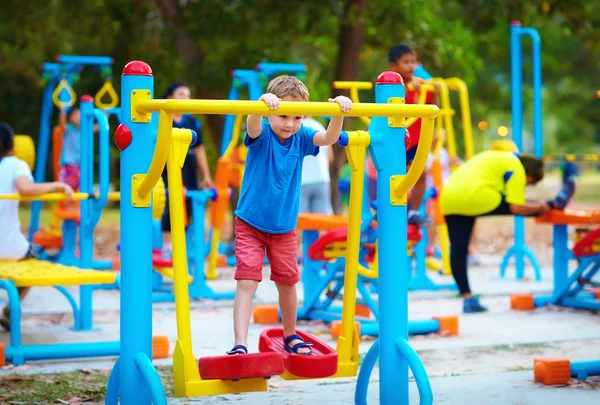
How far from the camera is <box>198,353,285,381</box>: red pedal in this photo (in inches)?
138

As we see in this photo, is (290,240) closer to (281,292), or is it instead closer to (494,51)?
(281,292)

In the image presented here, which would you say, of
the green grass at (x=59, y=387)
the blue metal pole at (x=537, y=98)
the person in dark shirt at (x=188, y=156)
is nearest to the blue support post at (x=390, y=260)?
the green grass at (x=59, y=387)

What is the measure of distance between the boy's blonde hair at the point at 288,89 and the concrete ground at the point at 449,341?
140 centimetres

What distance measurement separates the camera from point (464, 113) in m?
8.91

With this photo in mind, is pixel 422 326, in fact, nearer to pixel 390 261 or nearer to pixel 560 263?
pixel 560 263

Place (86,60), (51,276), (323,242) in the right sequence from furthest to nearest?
(86,60)
(323,242)
(51,276)

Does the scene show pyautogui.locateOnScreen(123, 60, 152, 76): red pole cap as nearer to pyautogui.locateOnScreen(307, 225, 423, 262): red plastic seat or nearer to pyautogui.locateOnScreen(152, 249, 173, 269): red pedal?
pyautogui.locateOnScreen(307, 225, 423, 262): red plastic seat

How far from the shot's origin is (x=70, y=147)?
1041 cm

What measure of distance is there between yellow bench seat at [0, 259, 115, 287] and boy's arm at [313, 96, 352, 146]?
206cm

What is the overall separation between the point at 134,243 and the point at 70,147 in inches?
273

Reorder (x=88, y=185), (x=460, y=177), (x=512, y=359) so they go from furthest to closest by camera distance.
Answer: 1. (x=460, y=177)
2. (x=88, y=185)
3. (x=512, y=359)

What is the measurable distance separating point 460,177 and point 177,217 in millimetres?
3905

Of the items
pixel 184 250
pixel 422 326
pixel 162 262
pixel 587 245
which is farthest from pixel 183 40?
pixel 184 250

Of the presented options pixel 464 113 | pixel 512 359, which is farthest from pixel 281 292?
pixel 464 113
